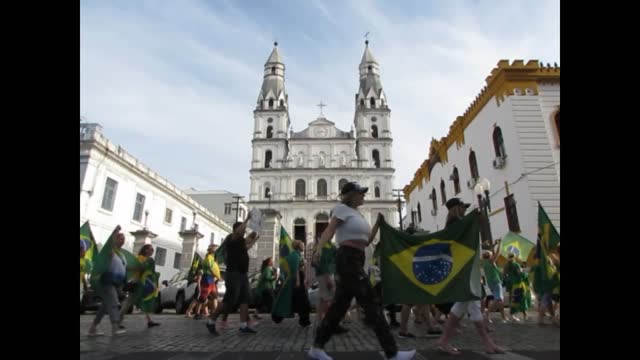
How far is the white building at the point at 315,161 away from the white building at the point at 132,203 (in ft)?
59.0

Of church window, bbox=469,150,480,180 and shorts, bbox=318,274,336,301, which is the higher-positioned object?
church window, bbox=469,150,480,180

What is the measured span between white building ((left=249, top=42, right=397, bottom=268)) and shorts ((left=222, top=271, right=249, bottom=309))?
3893cm

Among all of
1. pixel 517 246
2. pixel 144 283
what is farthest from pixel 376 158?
pixel 144 283

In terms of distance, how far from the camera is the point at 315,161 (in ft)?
166

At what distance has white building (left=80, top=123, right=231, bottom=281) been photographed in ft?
62.9

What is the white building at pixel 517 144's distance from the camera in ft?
45.2

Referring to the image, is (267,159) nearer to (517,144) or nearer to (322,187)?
(322,187)

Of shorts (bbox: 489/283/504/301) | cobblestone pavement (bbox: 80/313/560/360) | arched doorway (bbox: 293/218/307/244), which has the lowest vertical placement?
cobblestone pavement (bbox: 80/313/560/360)

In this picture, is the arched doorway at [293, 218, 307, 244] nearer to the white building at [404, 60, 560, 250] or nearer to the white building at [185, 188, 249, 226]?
the white building at [185, 188, 249, 226]

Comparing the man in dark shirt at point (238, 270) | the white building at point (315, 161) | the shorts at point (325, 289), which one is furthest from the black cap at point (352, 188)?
the white building at point (315, 161)

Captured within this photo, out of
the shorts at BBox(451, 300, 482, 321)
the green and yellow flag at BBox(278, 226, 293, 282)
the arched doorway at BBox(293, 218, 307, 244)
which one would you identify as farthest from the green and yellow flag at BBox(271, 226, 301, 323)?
the arched doorway at BBox(293, 218, 307, 244)
